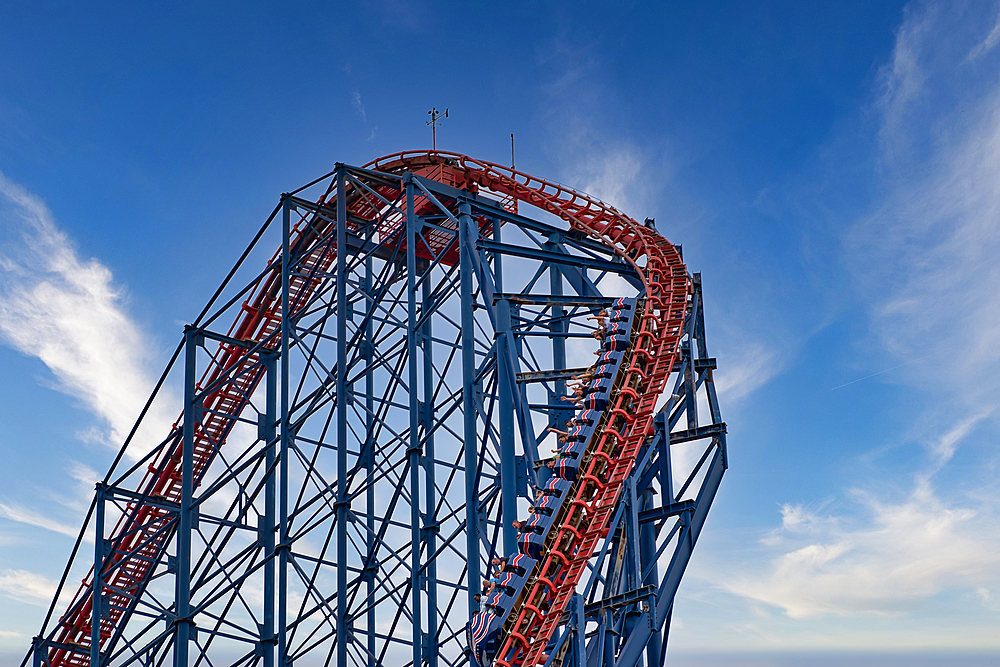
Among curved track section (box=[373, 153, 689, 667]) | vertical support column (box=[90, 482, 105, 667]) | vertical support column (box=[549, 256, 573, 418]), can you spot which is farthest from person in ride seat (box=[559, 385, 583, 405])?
vertical support column (box=[90, 482, 105, 667])

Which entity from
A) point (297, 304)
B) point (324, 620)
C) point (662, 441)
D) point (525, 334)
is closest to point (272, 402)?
point (297, 304)

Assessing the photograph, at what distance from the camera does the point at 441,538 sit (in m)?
23.4

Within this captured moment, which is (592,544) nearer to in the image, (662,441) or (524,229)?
(662,441)

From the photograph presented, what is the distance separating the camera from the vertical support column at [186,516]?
88.7 ft

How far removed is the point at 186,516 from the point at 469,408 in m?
8.95

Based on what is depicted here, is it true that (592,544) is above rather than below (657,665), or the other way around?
above

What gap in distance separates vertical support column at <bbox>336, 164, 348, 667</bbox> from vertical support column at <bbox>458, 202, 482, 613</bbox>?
318 centimetres

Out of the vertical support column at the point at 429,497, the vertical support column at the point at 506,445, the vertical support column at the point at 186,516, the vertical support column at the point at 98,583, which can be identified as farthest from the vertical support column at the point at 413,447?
the vertical support column at the point at 98,583

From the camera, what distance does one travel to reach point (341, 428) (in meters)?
25.6

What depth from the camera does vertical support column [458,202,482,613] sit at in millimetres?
22109

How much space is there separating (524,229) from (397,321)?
359cm

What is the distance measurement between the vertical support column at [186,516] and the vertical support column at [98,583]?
2362 millimetres

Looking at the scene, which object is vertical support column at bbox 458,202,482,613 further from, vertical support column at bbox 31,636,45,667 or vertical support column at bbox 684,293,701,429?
vertical support column at bbox 31,636,45,667

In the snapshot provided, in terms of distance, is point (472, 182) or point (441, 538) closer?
point (441, 538)
